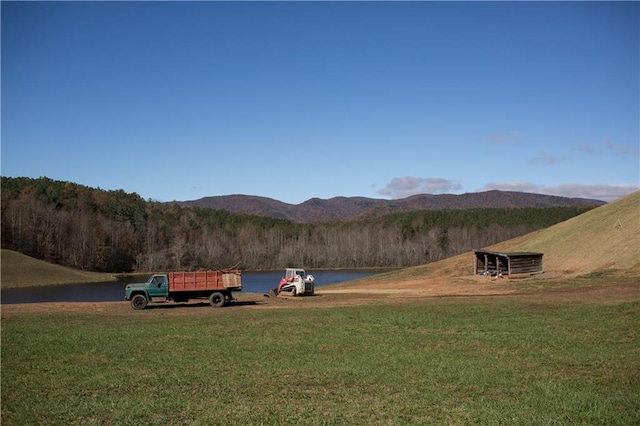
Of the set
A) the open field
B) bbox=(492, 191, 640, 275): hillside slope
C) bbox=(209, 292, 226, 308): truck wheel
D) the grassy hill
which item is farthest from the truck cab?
the grassy hill

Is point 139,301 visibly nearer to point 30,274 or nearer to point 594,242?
point 594,242

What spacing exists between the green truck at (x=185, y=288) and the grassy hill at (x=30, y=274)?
175 feet

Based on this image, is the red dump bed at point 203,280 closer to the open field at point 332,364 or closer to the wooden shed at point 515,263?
the open field at point 332,364

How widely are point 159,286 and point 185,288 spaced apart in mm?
1589

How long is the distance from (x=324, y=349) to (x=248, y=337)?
3.95 m

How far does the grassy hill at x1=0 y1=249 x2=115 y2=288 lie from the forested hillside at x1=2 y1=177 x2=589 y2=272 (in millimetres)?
28629

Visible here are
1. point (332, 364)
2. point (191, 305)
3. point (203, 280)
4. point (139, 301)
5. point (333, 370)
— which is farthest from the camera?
point (191, 305)

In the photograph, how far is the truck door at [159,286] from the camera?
34625 millimetres

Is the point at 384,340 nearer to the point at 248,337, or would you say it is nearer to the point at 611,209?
the point at 248,337

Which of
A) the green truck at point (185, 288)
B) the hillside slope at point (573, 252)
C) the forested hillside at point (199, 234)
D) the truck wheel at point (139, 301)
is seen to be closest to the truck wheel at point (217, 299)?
the green truck at point (185, 288)

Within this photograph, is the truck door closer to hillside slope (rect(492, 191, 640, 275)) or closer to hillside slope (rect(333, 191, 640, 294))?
hillside slope (rect(333, 191, 640, 294))

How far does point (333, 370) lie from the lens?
1473cm

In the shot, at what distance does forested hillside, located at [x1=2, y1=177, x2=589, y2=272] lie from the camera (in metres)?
125

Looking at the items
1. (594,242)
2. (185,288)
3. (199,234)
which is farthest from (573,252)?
(199,234)
